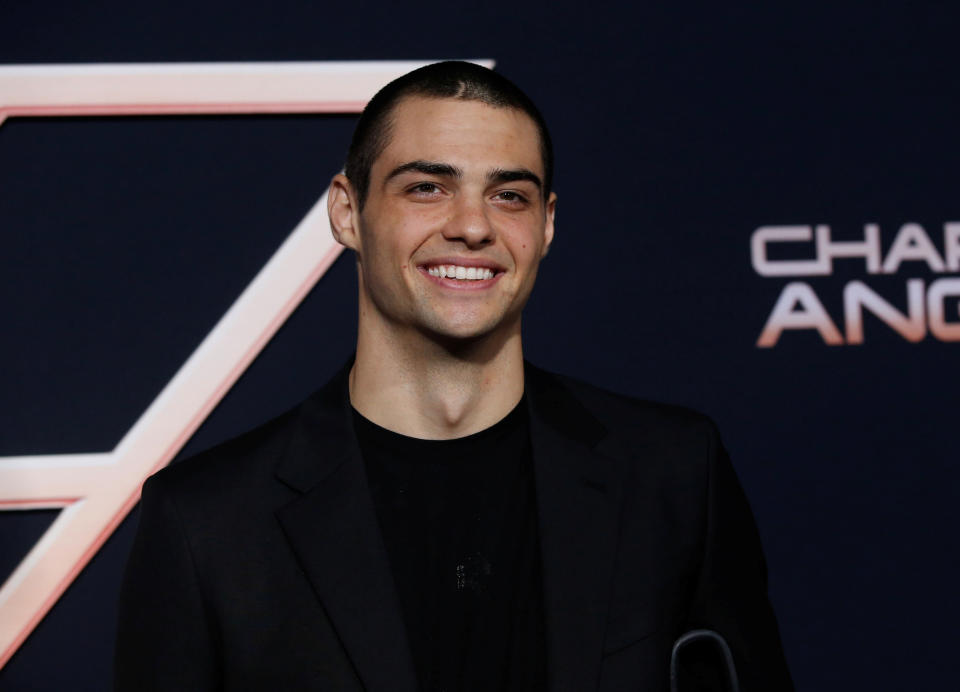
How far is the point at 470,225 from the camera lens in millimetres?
1329

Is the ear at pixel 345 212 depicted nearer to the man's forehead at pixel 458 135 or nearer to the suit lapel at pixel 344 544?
the man's forehead at pixel 458 135

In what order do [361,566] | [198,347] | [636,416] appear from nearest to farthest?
[361,566] → [636,416] → [198,347]

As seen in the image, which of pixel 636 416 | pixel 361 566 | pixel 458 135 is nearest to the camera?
pixel 361 566

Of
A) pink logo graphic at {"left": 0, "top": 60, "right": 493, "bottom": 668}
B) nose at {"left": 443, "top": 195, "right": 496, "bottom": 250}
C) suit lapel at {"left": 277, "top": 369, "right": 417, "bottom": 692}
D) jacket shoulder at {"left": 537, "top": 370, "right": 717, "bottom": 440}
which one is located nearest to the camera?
suit lapel at {"left": 277, "top": 369, "right": 417, "bottom": 692}

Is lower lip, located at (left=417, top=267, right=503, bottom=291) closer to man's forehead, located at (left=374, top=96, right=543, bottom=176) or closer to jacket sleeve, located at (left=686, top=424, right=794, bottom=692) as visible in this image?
man's forehead, located at (left=374, top=96, right=543, bottom=176)

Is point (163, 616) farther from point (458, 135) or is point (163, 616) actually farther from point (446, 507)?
point (458, 135)

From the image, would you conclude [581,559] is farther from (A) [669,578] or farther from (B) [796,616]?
(B) [796,616]

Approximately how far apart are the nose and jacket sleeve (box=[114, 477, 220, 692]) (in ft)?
1.69

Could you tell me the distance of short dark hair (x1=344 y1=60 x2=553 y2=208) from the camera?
Result: 4.65 ft

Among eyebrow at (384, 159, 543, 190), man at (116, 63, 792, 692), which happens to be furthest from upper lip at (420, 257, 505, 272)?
eyebrow at (384, 159, 543, 190)

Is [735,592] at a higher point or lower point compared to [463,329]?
lower

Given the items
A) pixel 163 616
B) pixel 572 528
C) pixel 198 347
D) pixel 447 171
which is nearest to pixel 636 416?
pixel 572 528

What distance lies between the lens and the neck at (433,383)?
137cm

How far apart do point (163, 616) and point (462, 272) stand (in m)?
0.59
